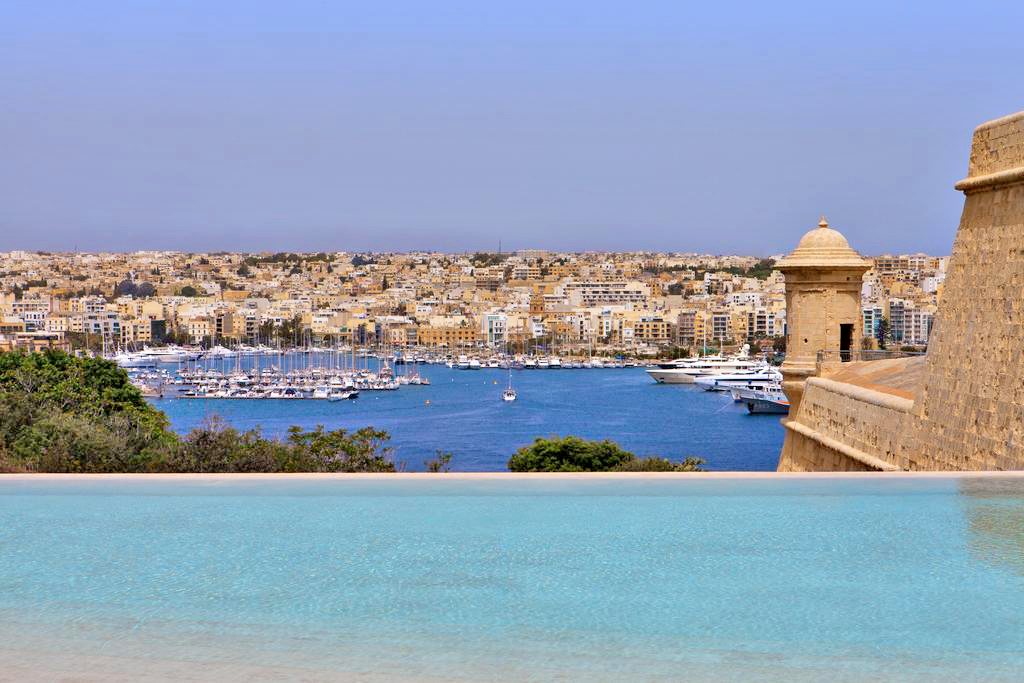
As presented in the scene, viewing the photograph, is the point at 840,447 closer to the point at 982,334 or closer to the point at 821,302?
the point at 982,334

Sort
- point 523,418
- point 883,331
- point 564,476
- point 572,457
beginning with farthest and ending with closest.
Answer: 1. point 883,331
2. point 523,418
3. point 572,457
4. point 564,476

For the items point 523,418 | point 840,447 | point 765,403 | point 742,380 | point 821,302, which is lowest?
point 523,418

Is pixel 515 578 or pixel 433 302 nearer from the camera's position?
pixel 515 578

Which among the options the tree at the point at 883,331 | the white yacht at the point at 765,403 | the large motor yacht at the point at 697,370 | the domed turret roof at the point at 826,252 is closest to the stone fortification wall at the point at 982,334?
the domed turret roof at the point at 826,252

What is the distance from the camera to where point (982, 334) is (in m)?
5.05

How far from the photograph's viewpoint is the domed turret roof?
9.80 meters

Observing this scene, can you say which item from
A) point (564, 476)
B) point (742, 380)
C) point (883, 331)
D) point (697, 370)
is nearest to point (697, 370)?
point (697, 370)

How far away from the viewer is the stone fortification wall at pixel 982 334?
470cm

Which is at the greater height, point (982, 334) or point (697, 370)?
point (982, 334)

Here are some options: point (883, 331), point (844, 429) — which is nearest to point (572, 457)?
point (844, 429)

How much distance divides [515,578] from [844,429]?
4.40 metres

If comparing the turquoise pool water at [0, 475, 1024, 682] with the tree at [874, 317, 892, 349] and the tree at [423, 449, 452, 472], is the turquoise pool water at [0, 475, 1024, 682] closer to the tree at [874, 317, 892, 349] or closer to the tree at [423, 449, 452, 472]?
the tree at [423, 449, 452, 472]

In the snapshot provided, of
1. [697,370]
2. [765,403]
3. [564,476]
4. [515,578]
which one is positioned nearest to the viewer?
[515,578]

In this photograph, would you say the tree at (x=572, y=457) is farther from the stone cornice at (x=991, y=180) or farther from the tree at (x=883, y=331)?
the tree at (x=883, y=331)
